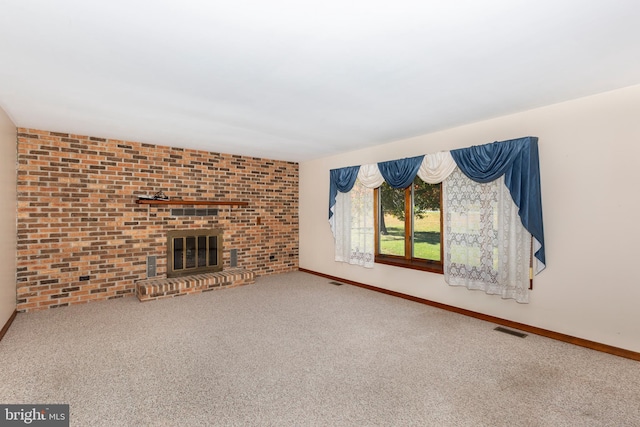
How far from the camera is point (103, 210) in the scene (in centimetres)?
454

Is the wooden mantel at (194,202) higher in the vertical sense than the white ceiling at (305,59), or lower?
lower

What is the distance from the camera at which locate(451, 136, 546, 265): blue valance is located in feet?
10.6

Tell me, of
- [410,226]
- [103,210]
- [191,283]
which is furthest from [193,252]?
[410,226]

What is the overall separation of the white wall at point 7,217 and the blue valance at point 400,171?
4602 millimetres

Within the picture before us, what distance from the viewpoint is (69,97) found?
295cm

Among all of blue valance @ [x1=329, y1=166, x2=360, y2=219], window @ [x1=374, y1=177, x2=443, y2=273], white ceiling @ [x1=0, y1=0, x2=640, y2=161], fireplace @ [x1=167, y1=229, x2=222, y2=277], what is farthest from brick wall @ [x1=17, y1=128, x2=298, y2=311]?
window @ [x1=374, y1=177, x2=443, y2=273]

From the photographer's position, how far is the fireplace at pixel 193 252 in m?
5.12

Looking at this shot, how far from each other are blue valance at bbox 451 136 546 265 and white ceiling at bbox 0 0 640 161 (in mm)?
401

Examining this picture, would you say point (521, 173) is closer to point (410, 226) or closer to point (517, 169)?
point (517, 169)

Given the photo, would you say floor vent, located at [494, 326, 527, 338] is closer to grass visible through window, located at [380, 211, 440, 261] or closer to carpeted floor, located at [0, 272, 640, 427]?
carpeted floor, located at [0, 272, 640, 427]

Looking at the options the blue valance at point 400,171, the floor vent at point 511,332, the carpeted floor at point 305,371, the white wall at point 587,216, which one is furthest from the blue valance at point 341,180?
the floor vent at point 511,332

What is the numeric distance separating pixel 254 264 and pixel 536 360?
15.2 feet

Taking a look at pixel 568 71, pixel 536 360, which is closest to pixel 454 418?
pixel 536 360

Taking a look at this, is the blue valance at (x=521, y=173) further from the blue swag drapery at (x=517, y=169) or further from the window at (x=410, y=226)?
the window at (x=410, y=226)
